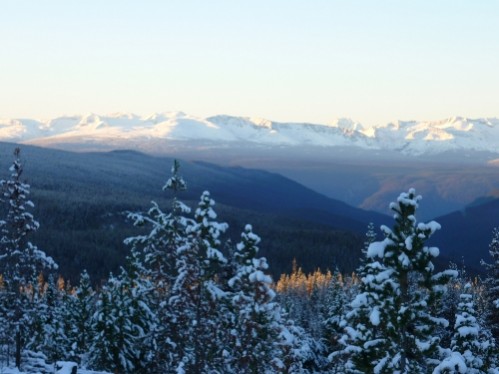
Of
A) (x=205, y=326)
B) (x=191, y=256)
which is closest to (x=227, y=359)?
(x=205, y=326)

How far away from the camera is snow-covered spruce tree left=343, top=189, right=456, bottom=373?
21.3m

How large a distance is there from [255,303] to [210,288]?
191 centimetres

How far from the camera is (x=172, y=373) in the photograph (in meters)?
24.4

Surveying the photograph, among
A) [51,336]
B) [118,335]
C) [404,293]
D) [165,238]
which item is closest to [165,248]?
[165,238]

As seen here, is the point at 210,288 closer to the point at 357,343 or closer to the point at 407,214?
the point at 357,343

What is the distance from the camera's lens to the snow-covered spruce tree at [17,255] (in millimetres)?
32406

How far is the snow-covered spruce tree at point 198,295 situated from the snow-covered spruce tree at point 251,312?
795mm

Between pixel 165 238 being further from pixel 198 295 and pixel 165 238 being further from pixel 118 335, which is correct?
pixel 118 335

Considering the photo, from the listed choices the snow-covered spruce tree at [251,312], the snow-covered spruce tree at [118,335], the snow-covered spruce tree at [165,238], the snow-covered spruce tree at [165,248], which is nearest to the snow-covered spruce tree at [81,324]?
the snow-covered spruce tree at [118,335]

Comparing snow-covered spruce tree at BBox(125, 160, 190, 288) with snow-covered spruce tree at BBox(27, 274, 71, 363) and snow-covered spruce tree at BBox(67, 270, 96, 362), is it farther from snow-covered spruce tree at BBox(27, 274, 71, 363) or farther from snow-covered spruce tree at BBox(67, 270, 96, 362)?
snow-covered spruce tree at BBox(27, 274, 71, 363)

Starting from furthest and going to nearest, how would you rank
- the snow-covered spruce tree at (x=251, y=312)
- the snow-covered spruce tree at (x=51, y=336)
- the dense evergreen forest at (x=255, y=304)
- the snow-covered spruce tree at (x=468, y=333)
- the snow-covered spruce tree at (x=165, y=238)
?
the snow-covered spruce tree at (x=51, y=336), the snow-covered spruce tree at (x=468, y=333), the snow-covered spruce tree at (x=251, y=312), the snow-covered spruce tree at (x=165, y=238), the dense evergreen forest at (x=255, y=304)

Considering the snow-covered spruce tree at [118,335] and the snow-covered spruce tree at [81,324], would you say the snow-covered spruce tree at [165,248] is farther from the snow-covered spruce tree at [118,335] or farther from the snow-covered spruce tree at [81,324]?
the snow-covered spruce tree at [81,324]

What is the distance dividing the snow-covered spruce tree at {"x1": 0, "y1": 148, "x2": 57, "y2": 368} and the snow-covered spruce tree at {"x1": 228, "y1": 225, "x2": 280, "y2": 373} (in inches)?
429

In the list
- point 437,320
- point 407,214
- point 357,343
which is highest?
point 407,214
